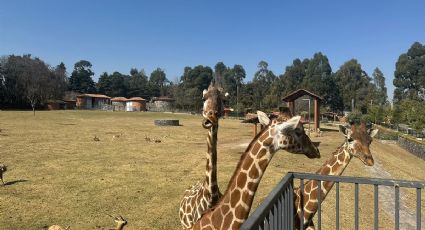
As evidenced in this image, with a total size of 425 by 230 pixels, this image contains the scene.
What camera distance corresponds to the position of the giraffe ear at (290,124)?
4.57m

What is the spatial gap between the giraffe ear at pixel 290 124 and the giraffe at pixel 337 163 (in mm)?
1584

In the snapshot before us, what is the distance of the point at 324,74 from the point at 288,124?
14578cm

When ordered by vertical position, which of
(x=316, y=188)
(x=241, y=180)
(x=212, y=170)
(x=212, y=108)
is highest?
(x=212, y=108)

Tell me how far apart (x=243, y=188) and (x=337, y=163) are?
3294mm

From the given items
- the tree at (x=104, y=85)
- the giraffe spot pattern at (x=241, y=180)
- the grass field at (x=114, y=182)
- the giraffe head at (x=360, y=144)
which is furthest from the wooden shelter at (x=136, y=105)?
the giraffe spot pattern at (x=241, y=180)

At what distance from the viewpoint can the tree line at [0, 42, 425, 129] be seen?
8812cm

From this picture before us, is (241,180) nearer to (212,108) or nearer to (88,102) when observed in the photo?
(212,108)

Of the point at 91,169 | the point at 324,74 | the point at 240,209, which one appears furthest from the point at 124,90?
the point at 240,209

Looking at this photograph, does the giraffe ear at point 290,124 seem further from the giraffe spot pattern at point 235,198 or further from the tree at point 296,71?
the tree at point 296,71

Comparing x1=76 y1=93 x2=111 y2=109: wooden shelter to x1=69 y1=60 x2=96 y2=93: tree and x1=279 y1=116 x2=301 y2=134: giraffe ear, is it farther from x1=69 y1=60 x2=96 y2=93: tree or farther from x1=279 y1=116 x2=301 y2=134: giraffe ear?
x1=279 y1=116 x2=301 y2=134: giraffe ear

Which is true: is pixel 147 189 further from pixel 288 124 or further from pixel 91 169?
pixel 288 124

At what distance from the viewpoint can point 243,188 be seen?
476 centimetres

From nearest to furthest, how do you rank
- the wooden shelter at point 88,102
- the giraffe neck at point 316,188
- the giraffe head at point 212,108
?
1. the giraffe neck at point 316,188
2. the giraffe head at point 212,108
3. the wooden shelter at point 88,102

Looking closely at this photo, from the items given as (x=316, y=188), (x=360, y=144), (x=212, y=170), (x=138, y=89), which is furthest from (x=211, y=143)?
(x=138, y=89)
